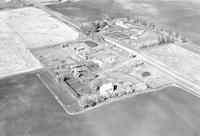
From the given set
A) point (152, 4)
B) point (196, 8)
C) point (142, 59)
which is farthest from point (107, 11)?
point (142, 59)

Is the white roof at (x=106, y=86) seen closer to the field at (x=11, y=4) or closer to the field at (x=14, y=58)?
the field at (x=14, y=58)

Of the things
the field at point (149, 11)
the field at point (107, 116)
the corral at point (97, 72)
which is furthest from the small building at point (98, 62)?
the field at point (149, 11)

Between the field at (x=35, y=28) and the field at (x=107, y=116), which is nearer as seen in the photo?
the field at (x=107, y=116)

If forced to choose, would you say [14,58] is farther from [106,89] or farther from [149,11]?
[149,11]

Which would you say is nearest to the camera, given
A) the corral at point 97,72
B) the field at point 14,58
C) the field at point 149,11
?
the corral at point 97,72

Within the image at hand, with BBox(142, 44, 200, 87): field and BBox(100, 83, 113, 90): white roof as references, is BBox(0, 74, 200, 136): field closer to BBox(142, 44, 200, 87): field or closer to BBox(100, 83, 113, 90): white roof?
BBox(100, 83, 113, 90): white roof

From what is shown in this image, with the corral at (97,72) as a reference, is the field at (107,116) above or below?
below
